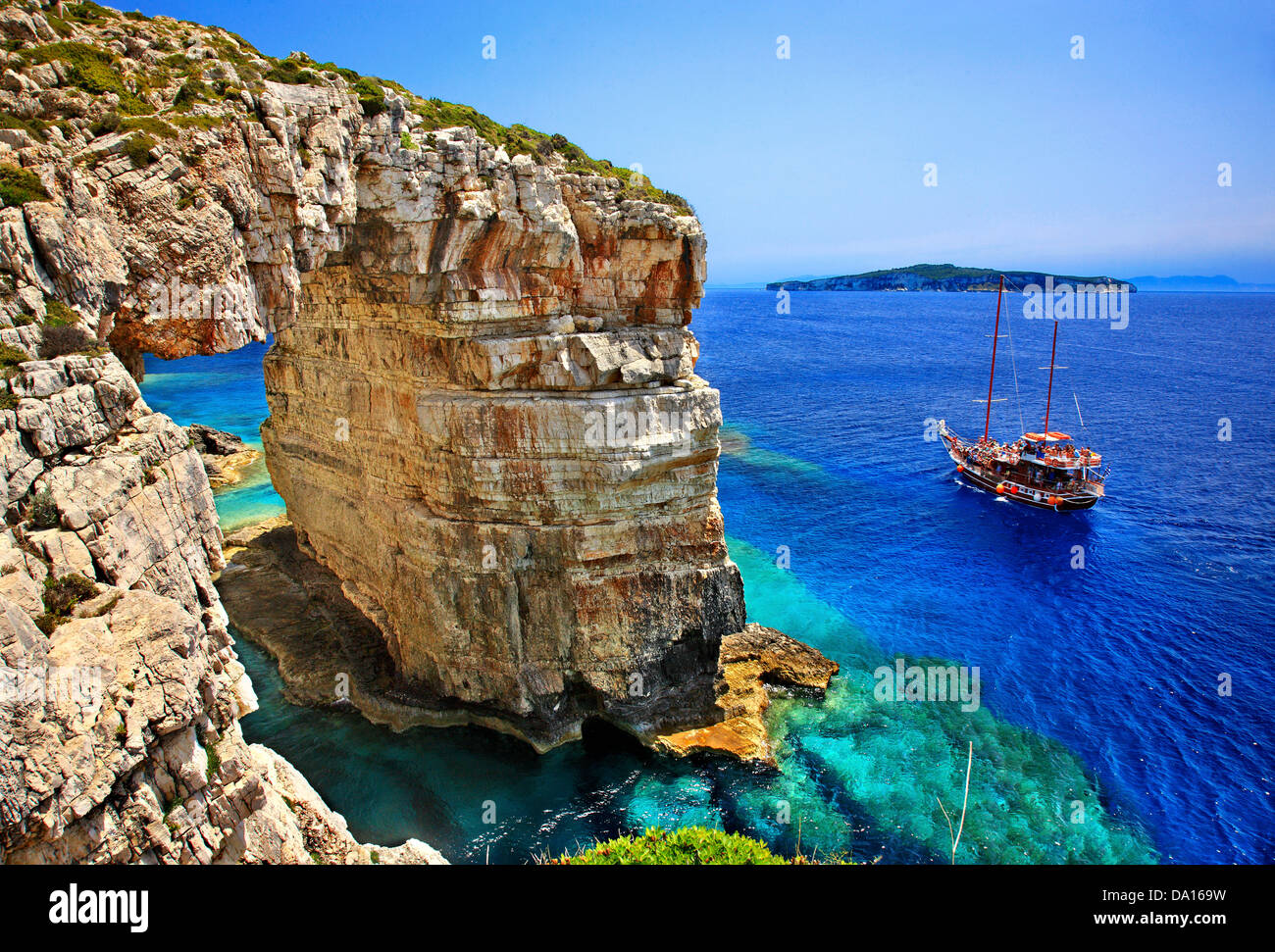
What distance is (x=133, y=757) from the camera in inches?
346

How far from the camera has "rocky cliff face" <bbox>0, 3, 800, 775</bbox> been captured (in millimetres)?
15430

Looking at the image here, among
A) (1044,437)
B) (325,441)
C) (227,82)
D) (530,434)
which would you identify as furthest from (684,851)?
(1044,437)

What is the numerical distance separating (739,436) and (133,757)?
58.1 metres

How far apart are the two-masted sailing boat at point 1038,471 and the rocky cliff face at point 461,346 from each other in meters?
31.8

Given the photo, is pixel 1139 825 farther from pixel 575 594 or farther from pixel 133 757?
pixel 133 757

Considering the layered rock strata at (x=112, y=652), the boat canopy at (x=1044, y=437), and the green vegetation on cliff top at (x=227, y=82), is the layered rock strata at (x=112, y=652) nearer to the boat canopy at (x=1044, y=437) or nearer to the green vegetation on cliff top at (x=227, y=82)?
the green vegetation on cliff top at (x=227, y=82)

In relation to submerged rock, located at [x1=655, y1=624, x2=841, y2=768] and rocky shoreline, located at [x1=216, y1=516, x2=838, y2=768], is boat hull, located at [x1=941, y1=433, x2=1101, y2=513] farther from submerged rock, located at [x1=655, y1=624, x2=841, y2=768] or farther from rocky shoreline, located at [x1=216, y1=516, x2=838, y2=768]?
rocky shoreline, located at [x1=216, y1=516, x2=838, y2=768]

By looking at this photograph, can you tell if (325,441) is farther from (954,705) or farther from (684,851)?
(954,705)

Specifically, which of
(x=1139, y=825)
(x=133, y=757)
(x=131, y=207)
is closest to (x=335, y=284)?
(x=131, y=207)

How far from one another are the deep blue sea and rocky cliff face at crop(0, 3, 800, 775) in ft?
10.5

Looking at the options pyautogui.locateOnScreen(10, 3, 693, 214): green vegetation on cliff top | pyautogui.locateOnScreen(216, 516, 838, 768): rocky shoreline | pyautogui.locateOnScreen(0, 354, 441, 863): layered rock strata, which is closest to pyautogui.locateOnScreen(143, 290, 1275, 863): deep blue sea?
pyautogui.locateOnScreen(216, 516, 838, 768): rocky shoreline

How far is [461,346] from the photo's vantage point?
22.5 metres

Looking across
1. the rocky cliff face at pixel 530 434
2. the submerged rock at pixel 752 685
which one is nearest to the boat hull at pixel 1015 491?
the submerged rock at pixel 752 685

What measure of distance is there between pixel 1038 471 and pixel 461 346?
1627 inches
